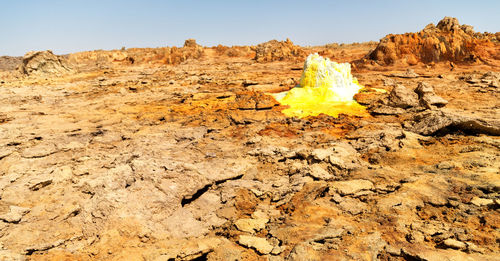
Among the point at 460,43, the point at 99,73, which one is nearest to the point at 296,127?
the point at 460,43

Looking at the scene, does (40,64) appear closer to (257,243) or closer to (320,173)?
(320,173)

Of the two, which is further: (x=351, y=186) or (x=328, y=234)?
(x=351, y=186)

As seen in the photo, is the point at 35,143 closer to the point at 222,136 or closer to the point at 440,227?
the point at 222,136

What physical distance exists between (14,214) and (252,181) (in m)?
3.10

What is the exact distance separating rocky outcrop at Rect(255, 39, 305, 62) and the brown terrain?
503 inches

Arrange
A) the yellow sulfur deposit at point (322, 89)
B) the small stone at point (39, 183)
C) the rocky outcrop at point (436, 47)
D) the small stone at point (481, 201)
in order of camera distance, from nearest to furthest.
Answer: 1. the small stone at point (481, 201)
2. the small stone at point (39, 183)
3. the yellow sulfur deposit at point (322, 89)
4. the rocky outcrop at point (436, 47)

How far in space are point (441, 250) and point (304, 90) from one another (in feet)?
23.3

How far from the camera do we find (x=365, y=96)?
8680 millimetres

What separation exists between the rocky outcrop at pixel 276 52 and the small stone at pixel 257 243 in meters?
18.9

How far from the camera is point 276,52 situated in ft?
69.9

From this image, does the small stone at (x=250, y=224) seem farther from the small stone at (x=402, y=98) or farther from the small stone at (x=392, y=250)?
the small stone at (x=402, y=98)

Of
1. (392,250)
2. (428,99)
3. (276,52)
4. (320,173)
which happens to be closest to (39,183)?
(320,173)

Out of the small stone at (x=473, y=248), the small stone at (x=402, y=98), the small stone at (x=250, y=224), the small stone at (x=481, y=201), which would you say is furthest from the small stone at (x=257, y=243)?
the small stone at (x=402, y=98)

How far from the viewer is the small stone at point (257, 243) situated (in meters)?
2.84
